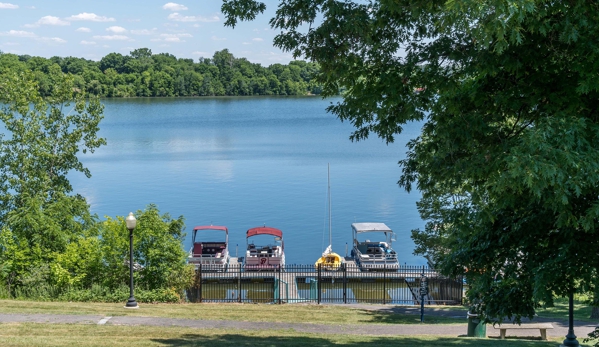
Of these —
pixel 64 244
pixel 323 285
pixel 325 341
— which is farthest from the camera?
pixel 323 285

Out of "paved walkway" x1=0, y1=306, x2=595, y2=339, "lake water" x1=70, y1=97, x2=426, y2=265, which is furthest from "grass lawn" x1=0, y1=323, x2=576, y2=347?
"lake water" x1=70, y1=97, x2=426, y2=265

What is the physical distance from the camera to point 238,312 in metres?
16.2

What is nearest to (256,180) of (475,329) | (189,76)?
(475,329)

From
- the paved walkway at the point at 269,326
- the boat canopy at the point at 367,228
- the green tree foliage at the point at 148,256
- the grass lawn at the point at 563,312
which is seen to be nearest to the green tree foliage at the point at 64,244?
the green tree foliage at the point at 148,256

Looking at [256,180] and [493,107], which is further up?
[256,180]

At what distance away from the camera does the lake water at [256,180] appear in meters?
42.3

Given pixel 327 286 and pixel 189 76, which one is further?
pixel 189 76

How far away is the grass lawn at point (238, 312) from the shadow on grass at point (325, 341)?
256cm

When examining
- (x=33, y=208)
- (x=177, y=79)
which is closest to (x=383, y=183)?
(x=33, y=208)

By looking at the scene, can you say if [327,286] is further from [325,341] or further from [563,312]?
[325,341]

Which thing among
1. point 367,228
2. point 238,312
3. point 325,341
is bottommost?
point 238,312

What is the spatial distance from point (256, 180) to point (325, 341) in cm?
4631

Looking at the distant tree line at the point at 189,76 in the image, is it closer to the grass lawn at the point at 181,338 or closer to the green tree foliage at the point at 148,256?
the green tree foliage at the point at 148,256

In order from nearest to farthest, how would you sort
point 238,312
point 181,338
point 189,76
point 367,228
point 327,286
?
1. point 181,338
2. point 238,312
3. point 327,286
4. point 367,228
5. point 189,76
